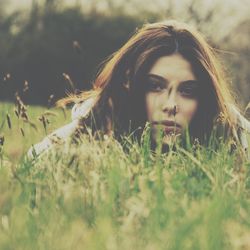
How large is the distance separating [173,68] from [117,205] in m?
2.49

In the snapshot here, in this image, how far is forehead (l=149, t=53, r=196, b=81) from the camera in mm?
4609

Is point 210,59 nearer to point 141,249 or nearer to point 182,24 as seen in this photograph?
point 182,24

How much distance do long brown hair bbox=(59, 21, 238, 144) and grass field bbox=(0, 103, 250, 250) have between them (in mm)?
1849

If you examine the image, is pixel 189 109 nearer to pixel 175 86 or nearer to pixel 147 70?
pixel 175 86

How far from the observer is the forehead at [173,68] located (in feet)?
15.1

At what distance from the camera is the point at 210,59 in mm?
4910

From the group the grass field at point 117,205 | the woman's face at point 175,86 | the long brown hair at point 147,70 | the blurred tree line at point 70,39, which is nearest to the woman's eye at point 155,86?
the woman's face at point 175,86

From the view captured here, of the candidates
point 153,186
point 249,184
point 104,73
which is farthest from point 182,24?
point 153,186

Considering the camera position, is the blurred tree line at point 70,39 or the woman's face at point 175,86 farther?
the blurred tree line at point 70,39

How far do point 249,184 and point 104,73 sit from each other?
2445mm

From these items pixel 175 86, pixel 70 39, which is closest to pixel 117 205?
pixel 175 86

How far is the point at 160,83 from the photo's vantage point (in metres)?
4.61

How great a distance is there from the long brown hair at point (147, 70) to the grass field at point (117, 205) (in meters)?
1.85

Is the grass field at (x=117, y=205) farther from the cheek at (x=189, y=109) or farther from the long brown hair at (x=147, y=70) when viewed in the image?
the long brown hair at (x=147, y=70)
